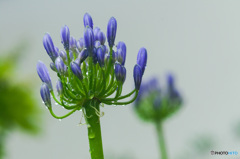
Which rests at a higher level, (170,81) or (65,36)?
(65,36)

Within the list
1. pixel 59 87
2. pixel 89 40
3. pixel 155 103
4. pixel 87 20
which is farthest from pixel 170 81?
pixel 59 87

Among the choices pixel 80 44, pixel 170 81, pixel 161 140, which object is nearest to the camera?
pixel 80 44

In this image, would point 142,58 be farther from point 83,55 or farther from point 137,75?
point 83,55

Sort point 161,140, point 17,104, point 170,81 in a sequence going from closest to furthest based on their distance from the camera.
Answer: point 161,140 → point 170,81 → point 17,104

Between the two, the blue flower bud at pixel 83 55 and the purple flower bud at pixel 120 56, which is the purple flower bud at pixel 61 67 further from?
the purple flower bud at pixel 120 56

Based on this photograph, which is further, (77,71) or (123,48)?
(123,48)

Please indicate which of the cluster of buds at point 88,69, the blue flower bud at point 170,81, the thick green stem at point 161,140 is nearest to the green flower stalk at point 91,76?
the cluster of buds at point 88,69

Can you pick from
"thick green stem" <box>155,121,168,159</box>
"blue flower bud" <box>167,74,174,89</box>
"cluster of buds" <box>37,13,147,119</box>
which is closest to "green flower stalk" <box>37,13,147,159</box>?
"cluster of buds" <box>37,13,147,119</box>
